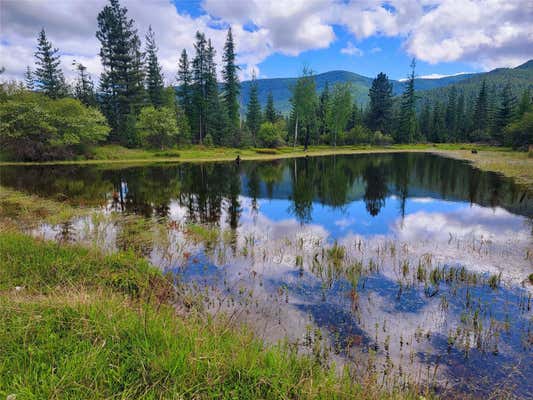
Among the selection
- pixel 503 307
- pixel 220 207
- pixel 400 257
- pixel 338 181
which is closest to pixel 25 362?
pixel 503 307

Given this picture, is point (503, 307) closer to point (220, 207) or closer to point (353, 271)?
point (353, 271)

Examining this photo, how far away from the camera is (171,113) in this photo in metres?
51.4

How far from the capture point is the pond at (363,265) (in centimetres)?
548

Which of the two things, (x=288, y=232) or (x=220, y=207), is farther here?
(x=220, y=207)

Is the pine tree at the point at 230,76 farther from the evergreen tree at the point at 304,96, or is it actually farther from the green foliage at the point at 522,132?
the green foliage at the point at 522,132

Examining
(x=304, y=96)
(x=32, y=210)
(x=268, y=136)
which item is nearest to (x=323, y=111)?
(x=304, y=96)

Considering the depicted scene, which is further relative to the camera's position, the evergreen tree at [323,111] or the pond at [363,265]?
the evergreen tree at [323,111]

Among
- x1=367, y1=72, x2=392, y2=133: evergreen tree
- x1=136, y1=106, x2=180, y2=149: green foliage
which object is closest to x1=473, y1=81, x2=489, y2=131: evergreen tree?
x1=367, y1=72, x2=392, y2=133: evergreen tree

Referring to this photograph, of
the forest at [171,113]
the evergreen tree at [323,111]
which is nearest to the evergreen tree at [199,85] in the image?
the forest at [171,113]

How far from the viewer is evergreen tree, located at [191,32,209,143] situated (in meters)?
65.1

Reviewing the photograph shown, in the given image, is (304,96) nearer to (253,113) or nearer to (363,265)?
(253,113)

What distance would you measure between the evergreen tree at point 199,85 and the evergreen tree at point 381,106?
177 ft

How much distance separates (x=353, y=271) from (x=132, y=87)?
59.8 metres

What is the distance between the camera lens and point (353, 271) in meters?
8.87
